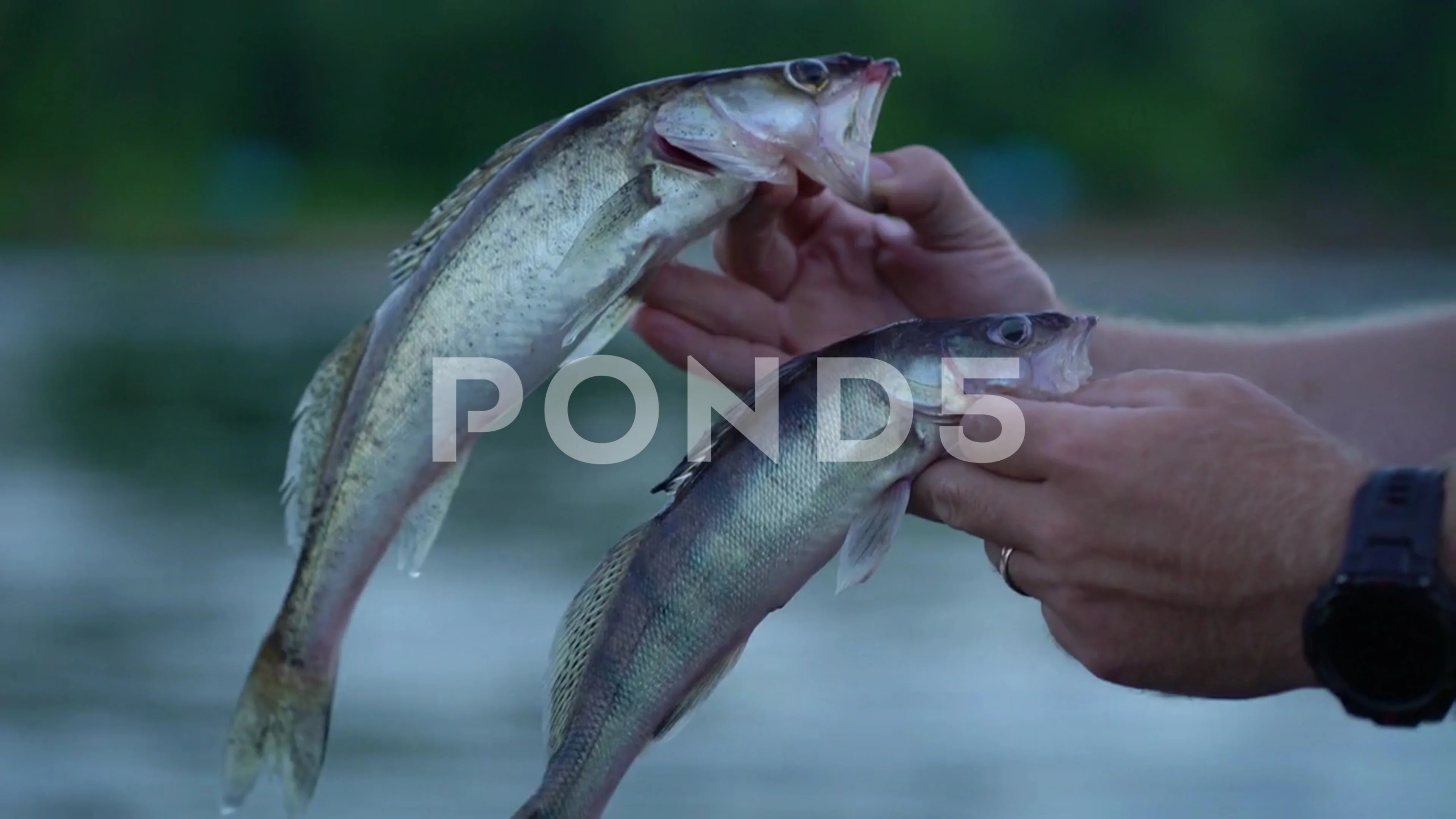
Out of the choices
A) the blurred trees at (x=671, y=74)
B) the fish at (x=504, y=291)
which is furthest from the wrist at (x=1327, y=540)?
the blurred trees at (x=671, y=74)

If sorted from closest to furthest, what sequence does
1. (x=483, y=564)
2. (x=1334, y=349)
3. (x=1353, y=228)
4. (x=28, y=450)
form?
(x=1334, y=349) < (x=483, y=564) < (x=28, y=450) < (x=1353, y=228)

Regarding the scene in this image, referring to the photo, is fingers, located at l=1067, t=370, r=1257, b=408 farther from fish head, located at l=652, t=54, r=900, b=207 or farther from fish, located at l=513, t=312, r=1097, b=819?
fish head, located at l=652, t=54, r=900, b=207

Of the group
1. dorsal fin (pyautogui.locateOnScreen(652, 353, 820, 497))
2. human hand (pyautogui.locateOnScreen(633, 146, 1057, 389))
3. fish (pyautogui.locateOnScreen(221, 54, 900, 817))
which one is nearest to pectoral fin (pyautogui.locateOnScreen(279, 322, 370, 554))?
fish (pyautogui.locateOnScreen(221, 54, 900, 817))

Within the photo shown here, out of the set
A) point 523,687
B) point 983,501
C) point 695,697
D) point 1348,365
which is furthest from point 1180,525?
point 523,687

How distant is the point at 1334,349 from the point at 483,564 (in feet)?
22.9

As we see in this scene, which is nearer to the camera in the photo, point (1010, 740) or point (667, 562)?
point (667, 562)

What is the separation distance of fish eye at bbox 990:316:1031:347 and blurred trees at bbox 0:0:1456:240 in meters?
20.0

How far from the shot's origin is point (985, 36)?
23766 millimetres

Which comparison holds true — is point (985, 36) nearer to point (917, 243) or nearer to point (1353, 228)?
point (1353, 228)

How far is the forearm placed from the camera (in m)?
2.51

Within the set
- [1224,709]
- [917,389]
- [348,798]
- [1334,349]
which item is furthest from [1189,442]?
[1224,709]

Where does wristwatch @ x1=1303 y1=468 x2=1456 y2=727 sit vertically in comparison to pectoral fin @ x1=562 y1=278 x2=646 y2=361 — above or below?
below

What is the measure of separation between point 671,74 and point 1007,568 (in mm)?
20711

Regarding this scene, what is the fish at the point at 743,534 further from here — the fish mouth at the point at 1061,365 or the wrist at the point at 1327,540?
the wrist at the point at 1327,540
